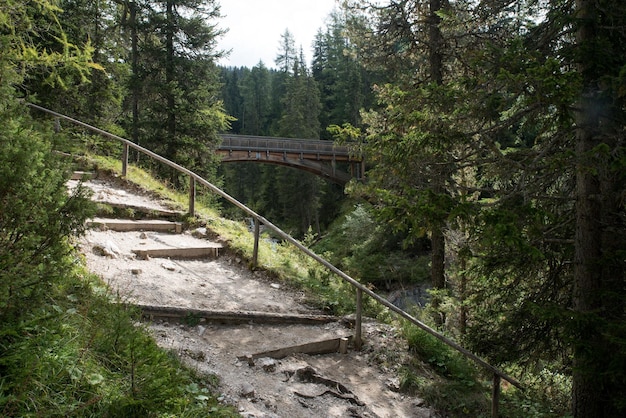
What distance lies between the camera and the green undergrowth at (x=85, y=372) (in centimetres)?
241

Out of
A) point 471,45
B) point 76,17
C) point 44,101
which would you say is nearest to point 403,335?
point 471,45

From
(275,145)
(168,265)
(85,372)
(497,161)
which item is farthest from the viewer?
(275,145)

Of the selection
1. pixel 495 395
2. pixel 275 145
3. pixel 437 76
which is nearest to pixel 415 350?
pixel 495 395

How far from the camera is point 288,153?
30266 millimetres

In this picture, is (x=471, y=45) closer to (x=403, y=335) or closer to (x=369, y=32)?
(x=369, y=32)

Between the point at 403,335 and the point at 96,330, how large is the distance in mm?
4427

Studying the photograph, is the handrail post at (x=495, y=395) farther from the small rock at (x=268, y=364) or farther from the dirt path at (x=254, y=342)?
the small rock at (x=268, y=364)

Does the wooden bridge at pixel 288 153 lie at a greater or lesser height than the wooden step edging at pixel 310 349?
greater

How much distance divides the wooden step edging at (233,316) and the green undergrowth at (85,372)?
1446 millimetres

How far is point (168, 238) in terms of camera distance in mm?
8281

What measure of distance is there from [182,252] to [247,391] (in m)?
4.04

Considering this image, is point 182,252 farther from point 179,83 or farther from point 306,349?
point 179,83

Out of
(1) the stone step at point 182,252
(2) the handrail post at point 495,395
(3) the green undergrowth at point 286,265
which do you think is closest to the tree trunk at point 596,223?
(2) the handrail post at point 495,395

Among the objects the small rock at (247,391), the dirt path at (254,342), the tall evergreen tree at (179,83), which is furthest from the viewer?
the tall evergreen tree at (179,83)
